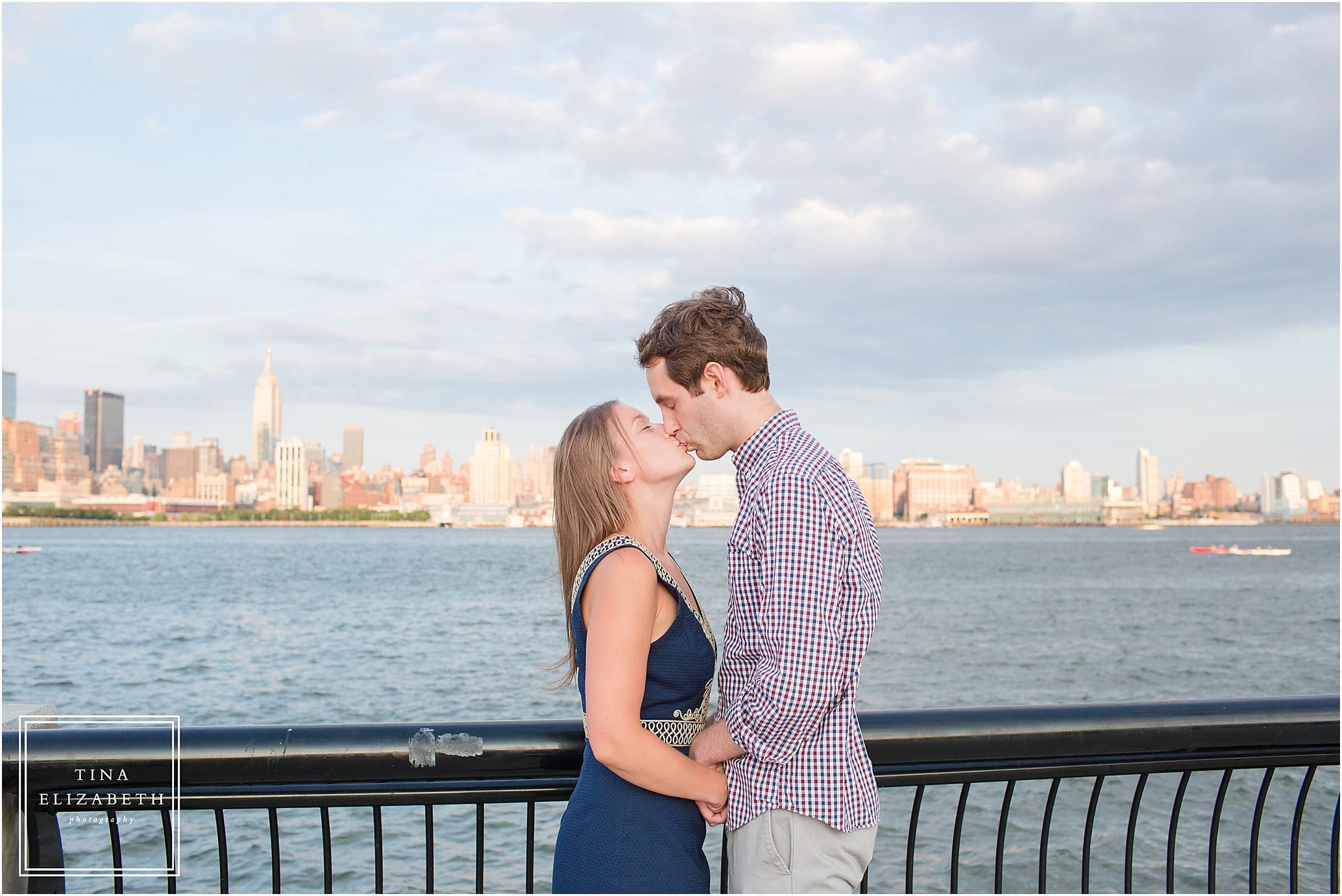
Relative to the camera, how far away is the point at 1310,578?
71.0m

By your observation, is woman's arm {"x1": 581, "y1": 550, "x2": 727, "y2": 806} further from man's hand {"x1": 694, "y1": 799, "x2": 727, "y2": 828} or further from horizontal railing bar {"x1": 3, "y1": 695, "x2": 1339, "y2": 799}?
horizontal railing bar {"x1": 3, "y1": 695, "x2": 1339, "y2": 799}

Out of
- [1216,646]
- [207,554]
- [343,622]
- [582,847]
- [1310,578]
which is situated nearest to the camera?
[582,847]

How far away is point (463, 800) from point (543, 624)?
3965 cm

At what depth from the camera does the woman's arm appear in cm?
219

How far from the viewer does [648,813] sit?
7.68ft

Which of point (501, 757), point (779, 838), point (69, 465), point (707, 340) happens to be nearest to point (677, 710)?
point (779, 838)

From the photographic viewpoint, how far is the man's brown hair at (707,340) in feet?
7.58

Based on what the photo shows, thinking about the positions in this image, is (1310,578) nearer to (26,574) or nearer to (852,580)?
(852,580)

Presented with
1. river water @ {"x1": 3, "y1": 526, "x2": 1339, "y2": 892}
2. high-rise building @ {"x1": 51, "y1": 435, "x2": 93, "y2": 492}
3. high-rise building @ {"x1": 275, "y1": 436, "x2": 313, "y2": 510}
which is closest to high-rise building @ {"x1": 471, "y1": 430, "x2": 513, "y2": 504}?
high-rise building @ {"x1": 275, "y1": 436, "x2": 313, "y2": 510}

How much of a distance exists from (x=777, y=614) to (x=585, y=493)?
0.56 metres

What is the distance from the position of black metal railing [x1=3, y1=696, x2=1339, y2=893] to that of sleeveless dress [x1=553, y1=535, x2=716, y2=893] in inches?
9.3

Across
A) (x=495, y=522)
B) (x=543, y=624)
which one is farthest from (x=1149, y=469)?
(x=543, y=624)

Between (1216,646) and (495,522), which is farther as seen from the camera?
(495,522)

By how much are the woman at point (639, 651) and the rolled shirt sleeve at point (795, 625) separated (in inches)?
8.5
